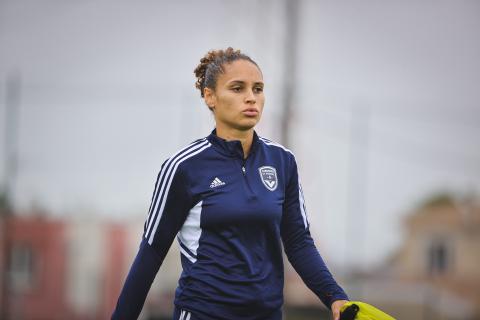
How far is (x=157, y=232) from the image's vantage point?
366cm

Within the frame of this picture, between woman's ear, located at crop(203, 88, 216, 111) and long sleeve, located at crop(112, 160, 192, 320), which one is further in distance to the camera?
woman's ear, located at crop(203, 88, 216, 111)

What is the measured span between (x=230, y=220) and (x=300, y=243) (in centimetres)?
48

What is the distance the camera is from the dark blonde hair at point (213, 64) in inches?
148

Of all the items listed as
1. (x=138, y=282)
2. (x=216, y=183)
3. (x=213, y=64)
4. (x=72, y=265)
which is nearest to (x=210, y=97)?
(x=213, y=64)

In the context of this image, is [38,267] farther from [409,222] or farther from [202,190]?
[202,190]

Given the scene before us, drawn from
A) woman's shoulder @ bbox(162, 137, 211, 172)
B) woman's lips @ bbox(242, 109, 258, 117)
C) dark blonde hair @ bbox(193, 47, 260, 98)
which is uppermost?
dark blonde hair @ bbox(193, 47, 260, 98)

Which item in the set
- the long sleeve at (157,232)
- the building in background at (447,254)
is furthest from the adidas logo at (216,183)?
the building in background at (447,254)

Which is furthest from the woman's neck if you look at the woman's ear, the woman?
the woman's ear

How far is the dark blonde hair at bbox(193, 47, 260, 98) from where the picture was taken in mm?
3763

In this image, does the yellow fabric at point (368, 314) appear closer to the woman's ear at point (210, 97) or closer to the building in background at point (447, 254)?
the woman's ear at point (210, 97)

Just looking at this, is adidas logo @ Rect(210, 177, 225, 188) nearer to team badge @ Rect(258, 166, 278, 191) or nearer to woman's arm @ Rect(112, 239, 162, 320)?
team badge @ Rect(258, 166, 278, 191)

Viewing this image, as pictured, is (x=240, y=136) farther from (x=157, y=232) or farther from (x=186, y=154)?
(x=157, y=232)

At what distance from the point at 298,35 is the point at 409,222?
16704 mm

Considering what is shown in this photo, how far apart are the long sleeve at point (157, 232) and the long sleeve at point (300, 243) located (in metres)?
0.49
